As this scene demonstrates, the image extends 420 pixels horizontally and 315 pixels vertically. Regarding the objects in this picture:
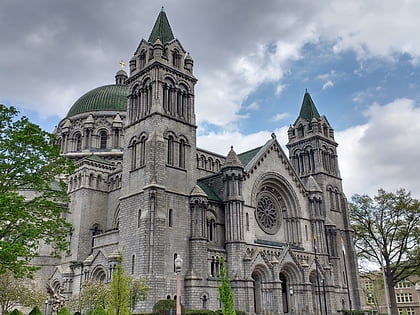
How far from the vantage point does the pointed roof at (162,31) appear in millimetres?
47594

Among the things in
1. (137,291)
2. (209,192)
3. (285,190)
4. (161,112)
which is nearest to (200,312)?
(137,291)

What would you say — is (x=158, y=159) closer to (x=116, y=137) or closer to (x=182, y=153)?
(x=182, y=153)

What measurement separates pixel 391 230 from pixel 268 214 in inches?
772

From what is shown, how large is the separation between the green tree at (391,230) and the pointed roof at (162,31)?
34.9 meters

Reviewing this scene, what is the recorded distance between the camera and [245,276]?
133 ft

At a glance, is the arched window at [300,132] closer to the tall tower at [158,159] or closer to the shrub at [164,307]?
the tall tower at [158,159]

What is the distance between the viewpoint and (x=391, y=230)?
57.6 meters

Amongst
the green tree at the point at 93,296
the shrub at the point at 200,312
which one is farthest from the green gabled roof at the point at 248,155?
the green tree at the point at 93,296

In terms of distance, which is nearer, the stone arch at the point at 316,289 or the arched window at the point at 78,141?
the stone arch at the point at 316,289

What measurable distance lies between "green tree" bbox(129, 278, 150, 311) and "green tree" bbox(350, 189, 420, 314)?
33.5 meters

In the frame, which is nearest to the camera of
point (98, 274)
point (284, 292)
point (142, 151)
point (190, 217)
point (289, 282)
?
point (190, 217)

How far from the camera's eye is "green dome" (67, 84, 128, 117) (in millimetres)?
69688

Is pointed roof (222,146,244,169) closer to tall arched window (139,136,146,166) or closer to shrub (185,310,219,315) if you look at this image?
tall arched window (139,136,146,166)

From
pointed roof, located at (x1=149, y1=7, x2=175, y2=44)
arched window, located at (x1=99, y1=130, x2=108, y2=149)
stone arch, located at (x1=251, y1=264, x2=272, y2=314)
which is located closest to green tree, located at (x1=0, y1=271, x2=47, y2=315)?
stone arch, located at (x1=251, y1=264, x2=272, y2=314)
